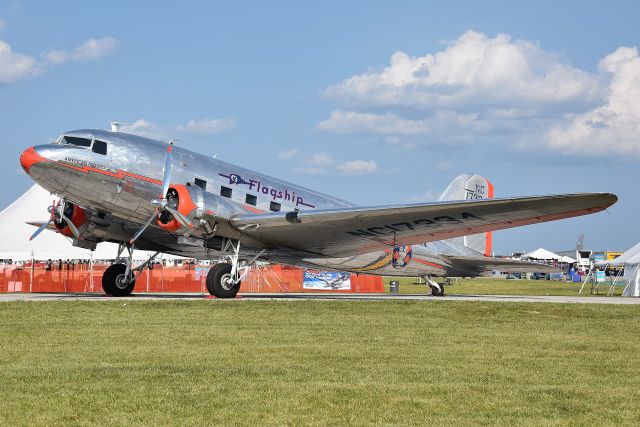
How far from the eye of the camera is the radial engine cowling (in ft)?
68.8

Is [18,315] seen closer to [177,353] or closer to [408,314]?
[177,353]

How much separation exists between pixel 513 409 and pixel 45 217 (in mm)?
41036

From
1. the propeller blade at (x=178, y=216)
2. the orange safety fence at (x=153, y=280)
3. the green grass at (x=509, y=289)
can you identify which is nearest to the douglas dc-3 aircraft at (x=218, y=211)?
the propeller blade at (x=178, y=216)

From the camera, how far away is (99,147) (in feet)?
69.8

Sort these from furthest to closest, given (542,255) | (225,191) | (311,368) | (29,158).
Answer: (542,255)
(225,191)
(29,158)
(311,368)

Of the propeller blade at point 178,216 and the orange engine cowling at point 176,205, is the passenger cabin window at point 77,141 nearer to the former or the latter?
the orange engine cowling at point 176,205

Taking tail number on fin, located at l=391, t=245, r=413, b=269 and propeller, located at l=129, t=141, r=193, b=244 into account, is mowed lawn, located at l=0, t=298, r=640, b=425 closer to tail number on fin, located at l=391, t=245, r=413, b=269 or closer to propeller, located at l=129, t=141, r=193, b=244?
propeller, located at l=129, t=141, r=193, b=244

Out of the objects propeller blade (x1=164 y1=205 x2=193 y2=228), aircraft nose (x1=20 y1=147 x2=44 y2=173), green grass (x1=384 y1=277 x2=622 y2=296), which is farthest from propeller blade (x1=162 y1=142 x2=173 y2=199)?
green grass (x1=384 y1=277 x2=622 y2=296)

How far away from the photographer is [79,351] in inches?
426

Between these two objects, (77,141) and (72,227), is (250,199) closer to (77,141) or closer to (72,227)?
(77,141)

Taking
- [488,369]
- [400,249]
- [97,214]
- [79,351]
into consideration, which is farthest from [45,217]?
[488,369]

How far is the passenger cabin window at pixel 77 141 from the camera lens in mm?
21250

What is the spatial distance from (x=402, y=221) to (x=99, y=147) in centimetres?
871

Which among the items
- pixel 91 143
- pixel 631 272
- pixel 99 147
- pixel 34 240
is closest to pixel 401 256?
pixel 99 147
